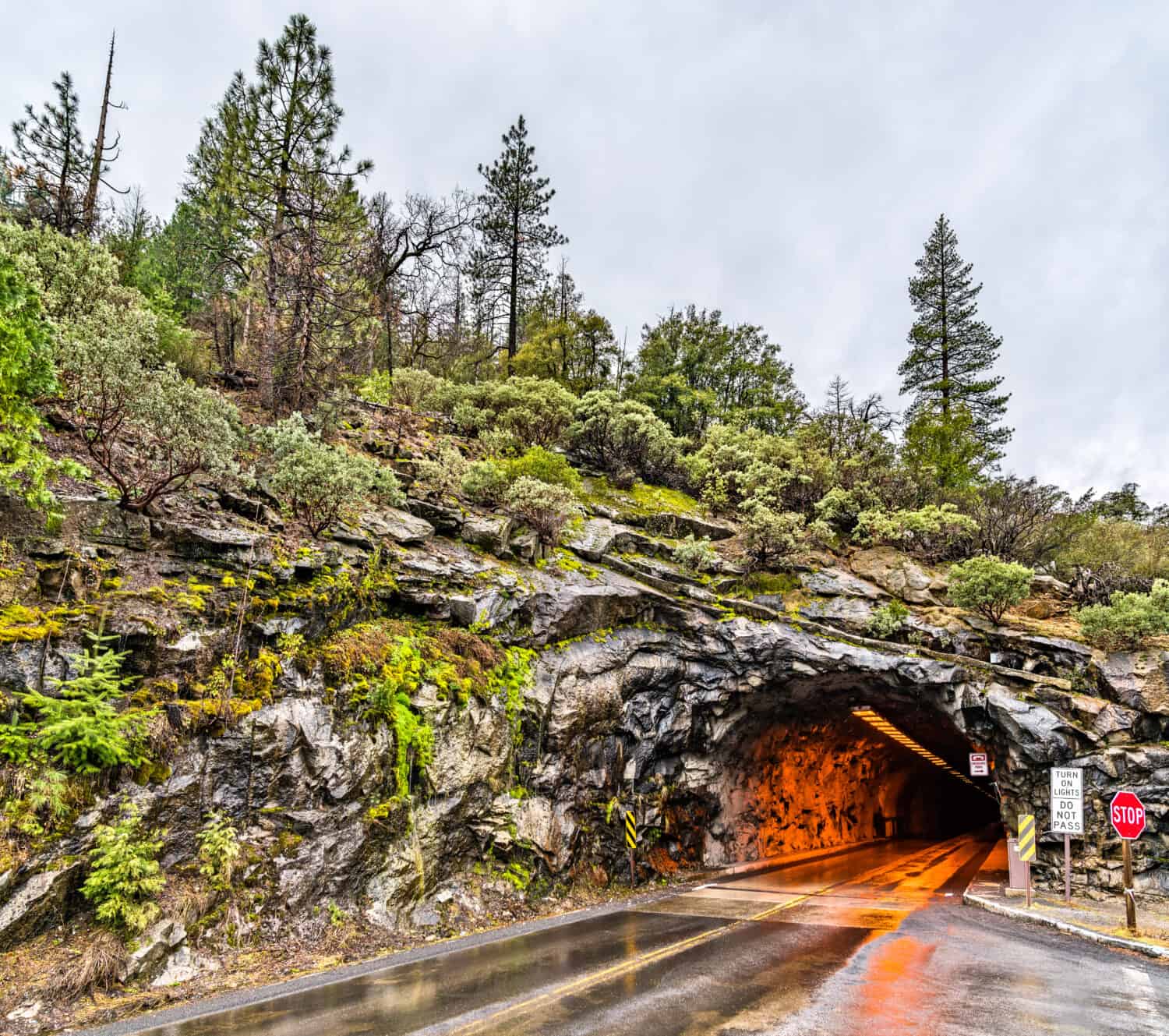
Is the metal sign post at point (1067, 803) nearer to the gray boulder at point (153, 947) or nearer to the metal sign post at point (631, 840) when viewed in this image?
the metal sign post at point (631, 840)

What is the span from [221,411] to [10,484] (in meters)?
4.20

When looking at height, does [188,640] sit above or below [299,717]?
above

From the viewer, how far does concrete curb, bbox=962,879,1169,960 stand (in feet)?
32.0

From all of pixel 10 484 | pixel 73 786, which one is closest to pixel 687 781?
pixel 73 786

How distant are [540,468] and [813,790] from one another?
17.0 metres

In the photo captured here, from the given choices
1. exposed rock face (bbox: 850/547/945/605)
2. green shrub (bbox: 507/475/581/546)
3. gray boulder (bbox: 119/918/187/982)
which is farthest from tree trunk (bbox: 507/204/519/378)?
gray boulder (bbox: 119/918/187/982)

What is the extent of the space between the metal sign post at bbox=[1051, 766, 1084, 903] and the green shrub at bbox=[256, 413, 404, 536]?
1584cm

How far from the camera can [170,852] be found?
836 centimetres

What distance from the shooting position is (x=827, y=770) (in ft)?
84.2

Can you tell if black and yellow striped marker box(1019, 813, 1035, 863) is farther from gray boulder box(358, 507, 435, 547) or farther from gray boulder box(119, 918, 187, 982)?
gray boulder box(119, 918, 187, 982)

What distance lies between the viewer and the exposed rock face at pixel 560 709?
31.0 feet

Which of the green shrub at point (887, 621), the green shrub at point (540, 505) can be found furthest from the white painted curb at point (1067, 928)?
the green shrub at point (540, 505)

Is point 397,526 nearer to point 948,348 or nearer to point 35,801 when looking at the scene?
point 35,801

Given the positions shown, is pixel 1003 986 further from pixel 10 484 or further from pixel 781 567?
pixel 10 484
